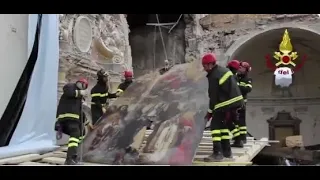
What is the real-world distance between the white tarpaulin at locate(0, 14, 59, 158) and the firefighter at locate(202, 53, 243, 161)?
264 centimetres

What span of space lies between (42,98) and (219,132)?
299cm

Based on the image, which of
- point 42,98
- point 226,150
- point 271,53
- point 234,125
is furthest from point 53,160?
point 271,53

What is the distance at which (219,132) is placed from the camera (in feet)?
15.0

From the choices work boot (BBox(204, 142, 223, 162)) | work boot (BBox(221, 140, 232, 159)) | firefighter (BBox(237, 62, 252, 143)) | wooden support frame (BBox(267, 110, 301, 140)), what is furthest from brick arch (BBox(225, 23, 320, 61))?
work boot (BBox(204, 142, 223, 162))

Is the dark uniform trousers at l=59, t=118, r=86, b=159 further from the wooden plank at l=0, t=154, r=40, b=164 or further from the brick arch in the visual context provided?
the brick arch

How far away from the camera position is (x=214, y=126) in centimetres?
455

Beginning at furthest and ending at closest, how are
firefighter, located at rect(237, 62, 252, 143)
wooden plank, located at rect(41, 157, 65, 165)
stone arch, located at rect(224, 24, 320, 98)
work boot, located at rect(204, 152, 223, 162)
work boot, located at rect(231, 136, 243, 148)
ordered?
stone arch, located at rect(224, 24, 320, 98) → firefighter, located at rect(237, 62, 252, 143) → work boot, located at rect(231, 136, 243, 148) → wooden plank, located at rect(41, 157, 65, 165) → work boot, located at rect(204, 152, 223, 162)

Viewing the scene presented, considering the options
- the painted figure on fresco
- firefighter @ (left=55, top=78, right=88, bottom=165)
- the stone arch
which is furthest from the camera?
the stone arch

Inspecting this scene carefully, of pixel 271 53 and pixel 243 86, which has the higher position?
pixel 271 53

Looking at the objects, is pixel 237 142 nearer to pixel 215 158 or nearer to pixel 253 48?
pixel 215 158

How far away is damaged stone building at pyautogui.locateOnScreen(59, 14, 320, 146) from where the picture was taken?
40.4 feet

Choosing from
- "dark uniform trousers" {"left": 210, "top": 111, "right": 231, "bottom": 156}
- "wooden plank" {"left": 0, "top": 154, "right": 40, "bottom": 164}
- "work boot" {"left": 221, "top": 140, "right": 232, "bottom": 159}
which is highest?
"dark uniform trousers" {"left": 210, "top": 111, "right": 231, "bottom": 156}

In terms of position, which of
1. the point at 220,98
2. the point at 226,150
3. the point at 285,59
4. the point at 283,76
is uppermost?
the point at 285,59
